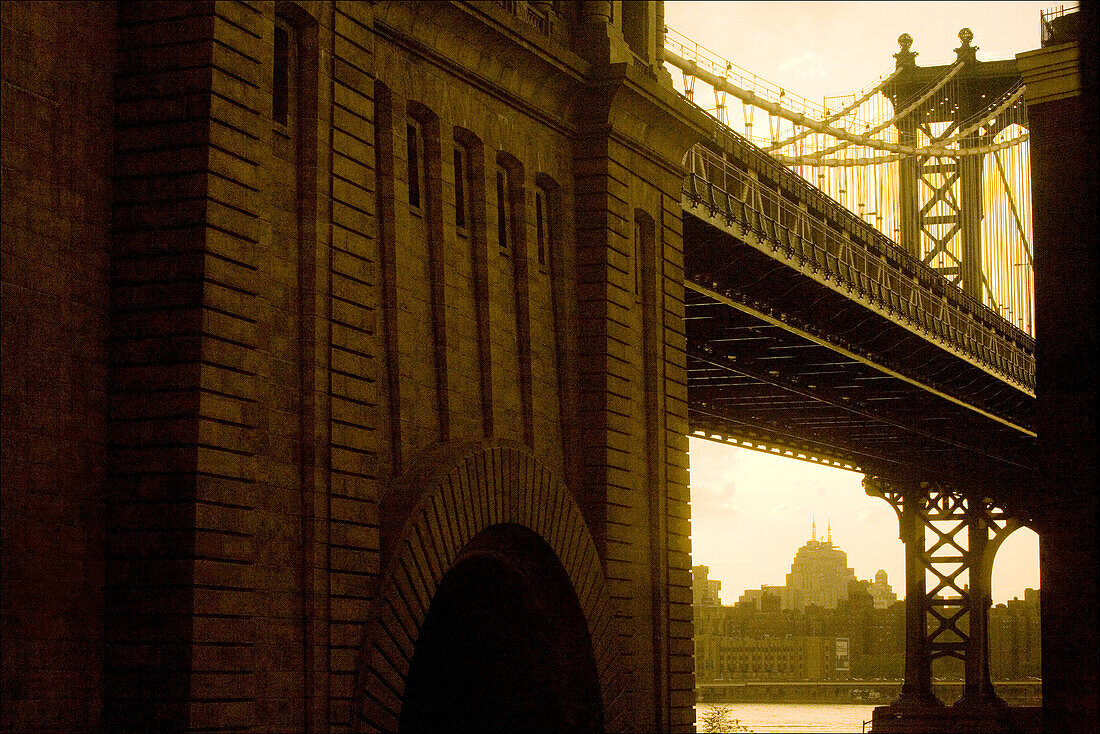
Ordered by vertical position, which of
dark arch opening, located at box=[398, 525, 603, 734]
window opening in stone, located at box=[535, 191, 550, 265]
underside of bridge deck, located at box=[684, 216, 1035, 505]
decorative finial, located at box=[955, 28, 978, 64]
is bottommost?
dark arch opening, located at box=[398, 525, 603, 734]

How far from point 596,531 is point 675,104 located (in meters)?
6.02

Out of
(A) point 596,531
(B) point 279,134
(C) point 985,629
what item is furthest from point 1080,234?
(C) point 985,629

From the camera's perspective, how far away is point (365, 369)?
16.8m

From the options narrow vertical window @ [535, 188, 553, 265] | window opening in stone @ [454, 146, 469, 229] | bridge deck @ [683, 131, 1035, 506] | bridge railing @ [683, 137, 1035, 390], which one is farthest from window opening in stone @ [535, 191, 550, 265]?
bridge deck @ [683, 131, 1035, 506]

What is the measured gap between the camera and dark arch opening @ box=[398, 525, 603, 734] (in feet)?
67.3

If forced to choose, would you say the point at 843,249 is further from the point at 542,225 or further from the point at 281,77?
the point at 281,77

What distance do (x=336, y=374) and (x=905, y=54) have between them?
63.4m

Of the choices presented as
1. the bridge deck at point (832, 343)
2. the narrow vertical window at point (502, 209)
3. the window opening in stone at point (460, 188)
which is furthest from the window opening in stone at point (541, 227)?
the bridge deck at point (832, 343)

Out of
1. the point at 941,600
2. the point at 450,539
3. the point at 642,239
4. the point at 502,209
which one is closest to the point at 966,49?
the point at 941,600

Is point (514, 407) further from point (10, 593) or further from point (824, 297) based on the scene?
point (824, 297)

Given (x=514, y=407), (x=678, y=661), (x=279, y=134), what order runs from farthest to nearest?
(x=678, y=661) < (x=514, y=407) < (x=279, y=134)

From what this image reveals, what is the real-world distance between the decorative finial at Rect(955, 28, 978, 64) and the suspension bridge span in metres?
43.7

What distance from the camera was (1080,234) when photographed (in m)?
21.9

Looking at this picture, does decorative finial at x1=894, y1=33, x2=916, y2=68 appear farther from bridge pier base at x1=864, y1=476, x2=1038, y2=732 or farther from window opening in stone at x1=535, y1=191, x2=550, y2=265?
window opening in stone at x1=535, y1=191, x2=550, y2=265
